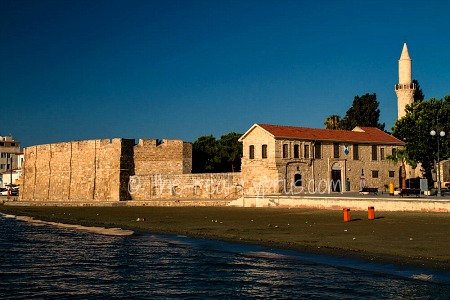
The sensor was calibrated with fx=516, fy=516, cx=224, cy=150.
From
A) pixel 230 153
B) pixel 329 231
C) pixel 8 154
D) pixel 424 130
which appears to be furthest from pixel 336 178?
pixel 8 154

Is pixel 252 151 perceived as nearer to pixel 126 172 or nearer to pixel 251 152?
pixel 251 152

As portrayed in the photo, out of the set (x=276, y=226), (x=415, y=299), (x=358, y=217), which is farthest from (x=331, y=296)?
(x=358, y=217)

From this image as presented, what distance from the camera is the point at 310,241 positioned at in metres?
18.3

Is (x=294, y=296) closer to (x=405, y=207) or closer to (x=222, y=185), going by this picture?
(x=405, y=207)

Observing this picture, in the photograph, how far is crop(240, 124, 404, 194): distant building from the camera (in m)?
42.2

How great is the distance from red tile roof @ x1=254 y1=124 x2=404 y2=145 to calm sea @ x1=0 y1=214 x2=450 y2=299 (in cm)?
2509

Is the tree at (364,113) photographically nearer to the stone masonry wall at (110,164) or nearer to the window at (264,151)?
the stone masonry wall at (110,164)

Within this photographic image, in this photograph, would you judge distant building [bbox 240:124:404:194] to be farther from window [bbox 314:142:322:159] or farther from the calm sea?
the calm sea

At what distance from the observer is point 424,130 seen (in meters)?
47.5

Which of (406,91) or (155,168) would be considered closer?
(155,168)

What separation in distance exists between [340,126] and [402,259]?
59544 millimetres

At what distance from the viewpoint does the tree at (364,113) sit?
71062mm

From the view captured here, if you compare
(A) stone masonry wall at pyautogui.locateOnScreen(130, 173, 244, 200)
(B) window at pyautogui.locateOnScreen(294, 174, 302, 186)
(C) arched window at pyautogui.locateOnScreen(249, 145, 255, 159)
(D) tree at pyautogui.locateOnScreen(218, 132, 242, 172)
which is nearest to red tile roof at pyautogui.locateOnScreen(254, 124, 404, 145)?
(C) arched window at pyautogui.locateOnScreen(249, 145, 255, 159)

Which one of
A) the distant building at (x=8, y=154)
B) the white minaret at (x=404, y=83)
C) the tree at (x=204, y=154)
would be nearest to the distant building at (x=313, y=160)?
the white minaret at (x=404, y=83)
